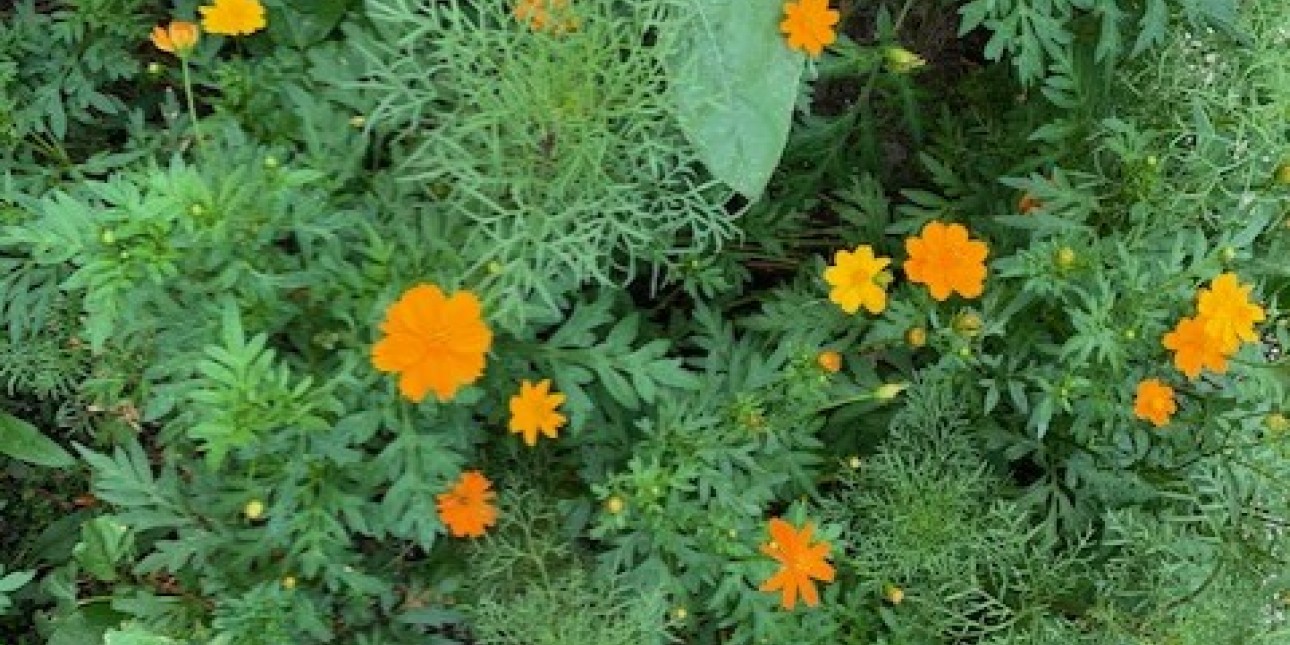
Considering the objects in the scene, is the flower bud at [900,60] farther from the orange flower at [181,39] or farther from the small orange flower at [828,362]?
the orange flower at [181,39]

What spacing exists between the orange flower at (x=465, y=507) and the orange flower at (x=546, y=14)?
1.71 ft

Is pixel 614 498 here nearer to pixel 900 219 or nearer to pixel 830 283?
pixel 830 283

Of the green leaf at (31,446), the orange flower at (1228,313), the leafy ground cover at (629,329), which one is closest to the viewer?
the leafy ground cover at (629,329)

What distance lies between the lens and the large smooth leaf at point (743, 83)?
1.84 m

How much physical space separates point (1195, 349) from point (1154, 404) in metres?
0.10

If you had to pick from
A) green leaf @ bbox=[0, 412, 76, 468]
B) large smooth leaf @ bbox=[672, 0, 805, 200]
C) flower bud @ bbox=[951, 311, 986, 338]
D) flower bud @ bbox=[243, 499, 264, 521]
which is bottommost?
green leaf @ bbox=[0, 412, 76, 468]

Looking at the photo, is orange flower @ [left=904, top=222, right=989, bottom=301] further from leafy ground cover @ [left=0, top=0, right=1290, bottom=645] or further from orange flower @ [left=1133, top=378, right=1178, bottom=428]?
orange flower @ [left=1133, top=378, right=1178, bottom=428]

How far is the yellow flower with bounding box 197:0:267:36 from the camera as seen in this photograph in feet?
5.63

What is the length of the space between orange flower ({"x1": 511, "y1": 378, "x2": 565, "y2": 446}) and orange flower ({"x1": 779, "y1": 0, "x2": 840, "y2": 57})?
0.52 m

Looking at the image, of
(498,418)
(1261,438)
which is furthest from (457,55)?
(1261,438)

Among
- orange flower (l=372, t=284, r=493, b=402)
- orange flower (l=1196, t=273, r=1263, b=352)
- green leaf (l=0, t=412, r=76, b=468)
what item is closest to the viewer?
orange flower (l=372, t=284, r=493, b=402)

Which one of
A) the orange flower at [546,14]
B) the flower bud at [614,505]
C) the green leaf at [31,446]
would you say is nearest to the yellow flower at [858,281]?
the flower bud at [614,505]

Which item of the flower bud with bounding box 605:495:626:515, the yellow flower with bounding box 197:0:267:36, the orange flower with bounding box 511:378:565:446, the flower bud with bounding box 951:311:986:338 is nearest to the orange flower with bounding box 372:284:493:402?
the orange flower with bounding box 511:378:565:446

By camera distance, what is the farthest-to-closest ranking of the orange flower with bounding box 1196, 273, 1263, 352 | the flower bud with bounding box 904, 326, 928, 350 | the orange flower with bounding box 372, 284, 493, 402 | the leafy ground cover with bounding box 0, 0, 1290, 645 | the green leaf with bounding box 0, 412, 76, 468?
the green leaf with bounding box 0, 412, 76, 468 < the flower bud with bounding box 904, 326, 928, 350 < the orange flower with bounding box 1196, 273, 1263, 352 < the leafy ground cover with bounding box 0, 0, 1290, 645 < the orange flower with bounding box 372, 284, 493, 402
